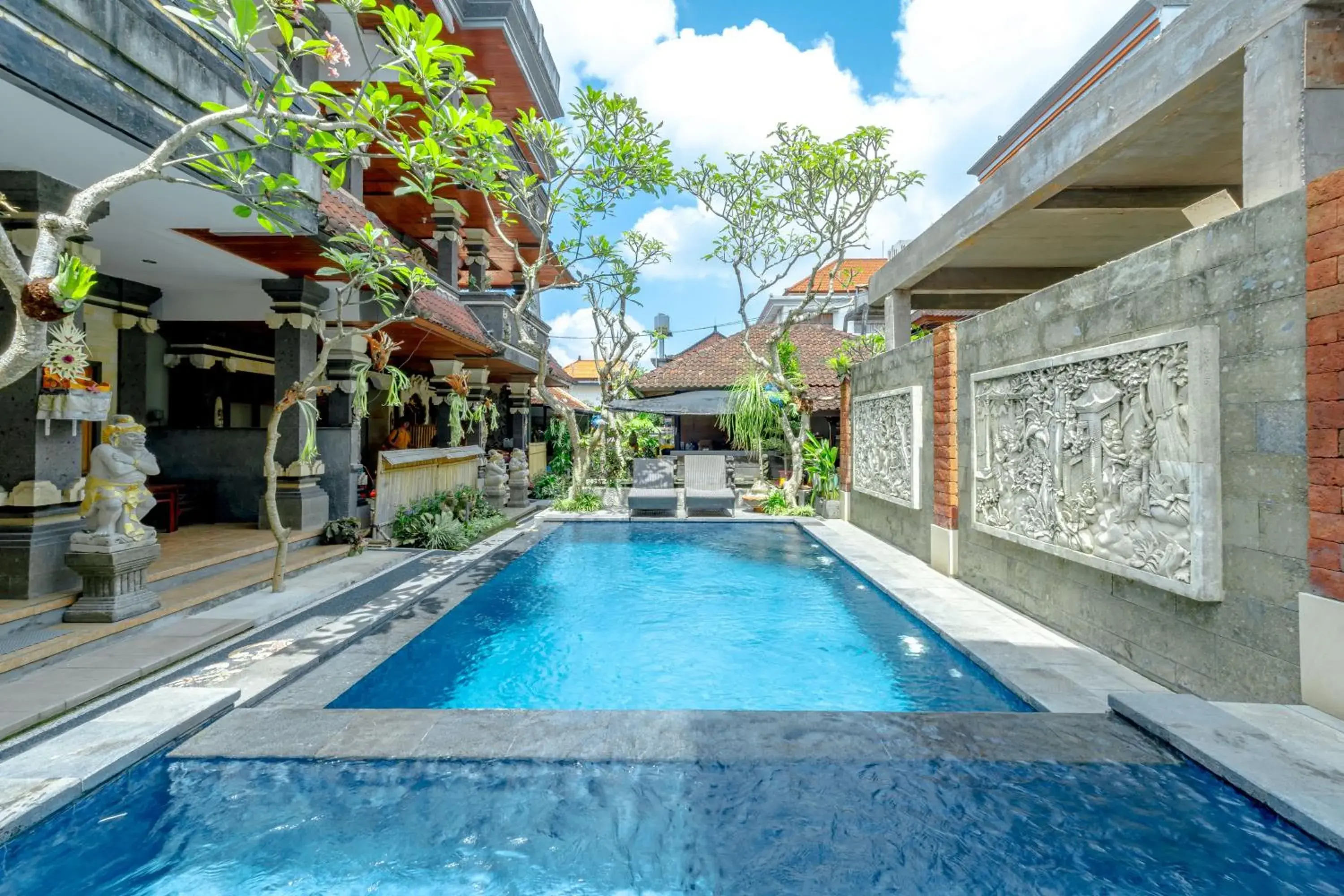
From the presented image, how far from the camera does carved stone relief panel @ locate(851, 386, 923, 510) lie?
23.9 feet

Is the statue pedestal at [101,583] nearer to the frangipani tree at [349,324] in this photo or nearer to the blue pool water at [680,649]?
the frangipani tree at [349,324]

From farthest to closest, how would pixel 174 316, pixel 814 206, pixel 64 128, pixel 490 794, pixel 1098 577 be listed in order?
pixel 814 206 < pixel 174 316 < pixel 1098 577 < pixel 64 128 < pixel 490 794

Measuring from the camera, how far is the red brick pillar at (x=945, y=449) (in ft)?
20.7

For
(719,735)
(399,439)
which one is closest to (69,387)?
(719,735)

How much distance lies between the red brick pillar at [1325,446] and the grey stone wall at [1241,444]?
0.17 feet

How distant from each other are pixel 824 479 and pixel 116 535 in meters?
9.88

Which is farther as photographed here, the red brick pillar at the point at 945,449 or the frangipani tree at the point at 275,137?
the red brick pillar at the point at 945,449

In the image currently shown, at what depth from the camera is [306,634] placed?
4.55m

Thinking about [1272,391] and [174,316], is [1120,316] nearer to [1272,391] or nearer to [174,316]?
[1272,391]

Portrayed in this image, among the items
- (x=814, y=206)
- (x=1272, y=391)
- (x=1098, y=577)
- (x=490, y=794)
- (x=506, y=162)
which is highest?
(x=814, y=206)

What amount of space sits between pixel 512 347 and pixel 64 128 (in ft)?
28.4

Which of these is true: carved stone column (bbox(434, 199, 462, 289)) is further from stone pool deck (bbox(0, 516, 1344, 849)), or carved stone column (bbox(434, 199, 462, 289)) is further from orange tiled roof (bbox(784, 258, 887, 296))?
orange tiled roof (bbox(784, 258, 887, 296))

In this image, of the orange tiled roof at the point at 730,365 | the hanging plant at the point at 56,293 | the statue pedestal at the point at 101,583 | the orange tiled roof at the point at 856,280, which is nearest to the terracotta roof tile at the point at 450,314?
the statue pedestal at the point at 101,583

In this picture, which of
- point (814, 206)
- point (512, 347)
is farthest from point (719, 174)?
point (512, 347)
